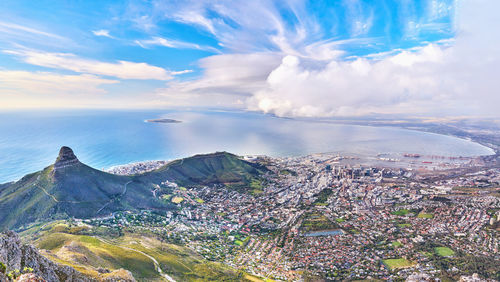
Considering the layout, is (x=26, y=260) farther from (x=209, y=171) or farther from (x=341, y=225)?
(x=209, y=171)

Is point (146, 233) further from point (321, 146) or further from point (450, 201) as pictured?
point (321, 146)

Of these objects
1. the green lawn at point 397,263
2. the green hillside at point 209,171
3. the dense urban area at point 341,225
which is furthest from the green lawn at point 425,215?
the green hillside at point 209,171

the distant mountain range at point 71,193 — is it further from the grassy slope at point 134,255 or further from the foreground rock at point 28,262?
the foreground rock at point 28,262

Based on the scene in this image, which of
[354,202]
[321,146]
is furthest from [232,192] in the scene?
[321,146]

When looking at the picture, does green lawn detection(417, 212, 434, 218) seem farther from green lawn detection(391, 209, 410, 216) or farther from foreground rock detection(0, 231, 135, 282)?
foreground rock detection(0, 231, 135, 282)

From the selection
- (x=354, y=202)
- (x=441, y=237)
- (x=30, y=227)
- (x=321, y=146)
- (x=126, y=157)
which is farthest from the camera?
(x=321, y=146)
